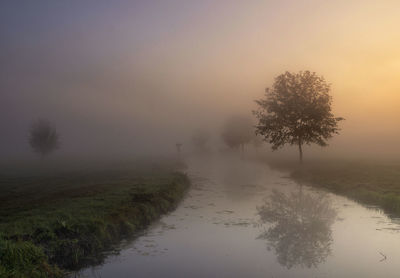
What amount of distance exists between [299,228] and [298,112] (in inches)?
1475

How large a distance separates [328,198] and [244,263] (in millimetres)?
19433

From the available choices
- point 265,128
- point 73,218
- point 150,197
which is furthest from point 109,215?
point 265,128

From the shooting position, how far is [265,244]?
17.0m

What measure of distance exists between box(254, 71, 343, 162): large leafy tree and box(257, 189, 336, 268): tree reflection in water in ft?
81.6

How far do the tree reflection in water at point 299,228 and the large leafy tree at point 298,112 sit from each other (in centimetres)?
2487

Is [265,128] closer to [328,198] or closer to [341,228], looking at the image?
[328,198]

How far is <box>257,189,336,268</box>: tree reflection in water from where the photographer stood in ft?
49.6

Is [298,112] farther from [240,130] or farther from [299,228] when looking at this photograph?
[240,130]

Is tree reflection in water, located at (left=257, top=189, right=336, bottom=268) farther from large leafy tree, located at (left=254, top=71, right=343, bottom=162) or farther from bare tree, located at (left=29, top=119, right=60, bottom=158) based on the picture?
bare tree, located at (left=29, top=119, right=60, bottom=158)

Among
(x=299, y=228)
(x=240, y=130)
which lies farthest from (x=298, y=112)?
(x=240, y=130)

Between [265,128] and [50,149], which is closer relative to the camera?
[265,128]

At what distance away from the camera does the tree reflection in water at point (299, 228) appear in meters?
15.1

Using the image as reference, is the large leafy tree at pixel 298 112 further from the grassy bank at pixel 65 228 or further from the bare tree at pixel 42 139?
the bare tree at pixel 42 139

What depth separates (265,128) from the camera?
5806cm
